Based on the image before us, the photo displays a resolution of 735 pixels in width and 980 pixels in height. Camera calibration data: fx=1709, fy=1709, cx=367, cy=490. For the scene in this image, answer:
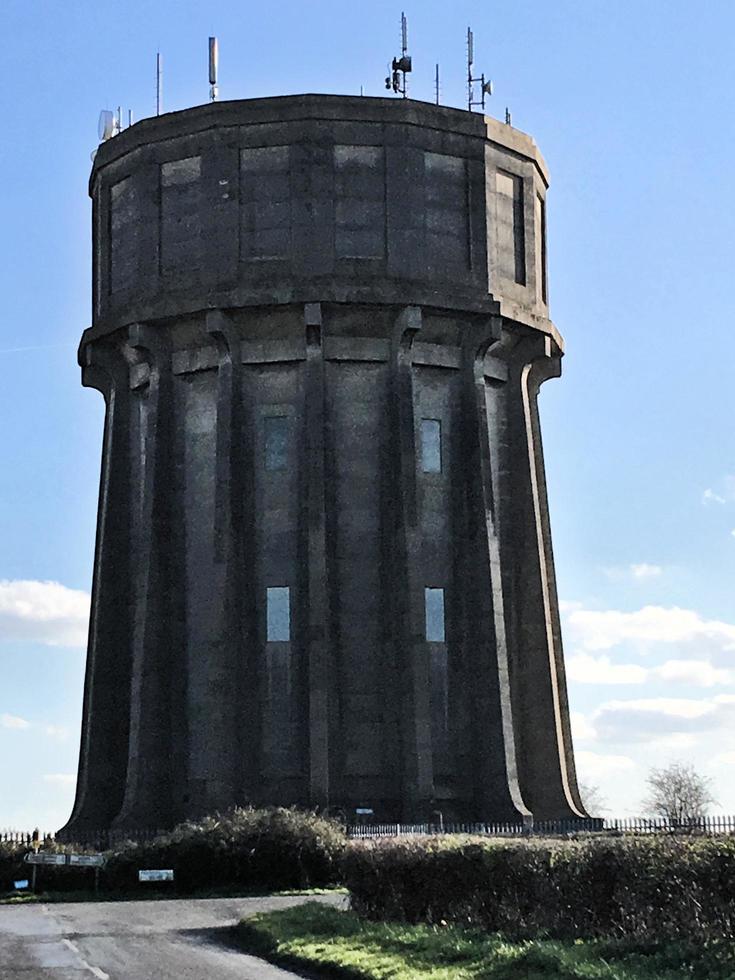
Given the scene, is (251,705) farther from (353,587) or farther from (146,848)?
(146,848)

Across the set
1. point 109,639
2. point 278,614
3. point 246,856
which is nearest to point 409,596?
point 278,614

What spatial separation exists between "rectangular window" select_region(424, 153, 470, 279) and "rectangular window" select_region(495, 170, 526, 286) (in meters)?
1.41

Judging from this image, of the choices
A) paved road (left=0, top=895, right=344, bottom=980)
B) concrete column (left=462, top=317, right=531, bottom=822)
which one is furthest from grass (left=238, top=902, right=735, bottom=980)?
concrete column (left=462, top=317, right=531, bottom=822)

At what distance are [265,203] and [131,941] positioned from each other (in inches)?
1112

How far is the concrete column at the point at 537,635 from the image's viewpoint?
1866 inches

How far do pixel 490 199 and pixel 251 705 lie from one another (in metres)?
16.3

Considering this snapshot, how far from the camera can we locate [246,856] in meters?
33.5

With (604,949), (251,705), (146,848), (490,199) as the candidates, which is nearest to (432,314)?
(490,199)

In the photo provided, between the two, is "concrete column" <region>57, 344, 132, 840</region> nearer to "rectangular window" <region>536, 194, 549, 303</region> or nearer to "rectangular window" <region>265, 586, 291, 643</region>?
"rectangular window" <region>265, 586, 291, 643</region>

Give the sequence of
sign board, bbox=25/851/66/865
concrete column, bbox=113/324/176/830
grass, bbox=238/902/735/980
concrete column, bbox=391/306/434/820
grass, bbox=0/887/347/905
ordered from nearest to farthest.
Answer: grass, bbox=238/902/735/980 → grass, bbox=0/887/347/905 → sign board, bbox=25/851/66/865 → concrete column, bbox=391/306/434/820 → concrete column, bbox=113/324/176/830

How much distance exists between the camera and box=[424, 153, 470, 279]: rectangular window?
48.5 m

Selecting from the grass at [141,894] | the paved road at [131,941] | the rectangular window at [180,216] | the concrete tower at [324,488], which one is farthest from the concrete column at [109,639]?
the paved road at [131,941]

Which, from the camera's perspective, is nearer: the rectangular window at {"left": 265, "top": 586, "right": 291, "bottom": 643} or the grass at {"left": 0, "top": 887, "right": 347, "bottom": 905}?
the grass at {"left": 0, "top": 887, "right": 347, "bottom": 905}

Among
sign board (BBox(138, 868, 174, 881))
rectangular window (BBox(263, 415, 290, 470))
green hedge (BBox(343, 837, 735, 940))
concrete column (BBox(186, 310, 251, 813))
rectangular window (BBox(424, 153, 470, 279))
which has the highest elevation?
rectangular window (BBox(424, 153, 470, 279))
